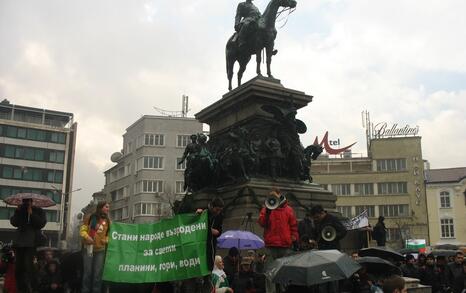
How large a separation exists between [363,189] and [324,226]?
67815mm

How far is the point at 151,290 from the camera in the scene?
884cm

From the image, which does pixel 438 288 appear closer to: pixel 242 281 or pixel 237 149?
→ pixel 242 281

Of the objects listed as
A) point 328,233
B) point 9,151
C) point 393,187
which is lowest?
point 328,233

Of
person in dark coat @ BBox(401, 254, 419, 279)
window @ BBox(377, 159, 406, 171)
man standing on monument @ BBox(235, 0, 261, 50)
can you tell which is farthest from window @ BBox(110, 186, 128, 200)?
person in dark coat @ BBox(401, 254, 419, 279)

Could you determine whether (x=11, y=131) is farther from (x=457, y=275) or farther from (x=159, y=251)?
(x=159, y=251)

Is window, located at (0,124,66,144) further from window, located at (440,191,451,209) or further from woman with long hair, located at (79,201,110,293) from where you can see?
woman with long hair, located at (79,201,110,293)

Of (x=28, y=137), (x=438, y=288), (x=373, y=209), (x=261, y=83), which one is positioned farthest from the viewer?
(x=28, y=137)

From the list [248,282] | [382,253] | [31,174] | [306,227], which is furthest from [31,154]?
[382,253]

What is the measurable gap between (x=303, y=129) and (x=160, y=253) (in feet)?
33.6

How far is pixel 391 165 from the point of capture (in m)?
75.5

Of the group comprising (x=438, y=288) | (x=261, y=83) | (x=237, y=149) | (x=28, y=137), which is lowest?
(x=438, y=288)

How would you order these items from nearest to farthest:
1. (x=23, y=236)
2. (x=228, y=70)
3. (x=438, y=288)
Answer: (x=23, y=236), (x=438, y=288), (x=228, y=70)

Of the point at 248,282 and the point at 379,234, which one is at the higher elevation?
the point at 379,234

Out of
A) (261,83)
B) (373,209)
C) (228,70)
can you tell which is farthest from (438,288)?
(373,209)
